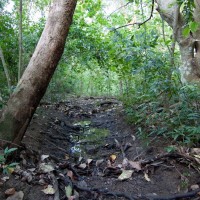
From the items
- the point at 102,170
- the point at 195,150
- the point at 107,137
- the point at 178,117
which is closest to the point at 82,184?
the point at 102,170

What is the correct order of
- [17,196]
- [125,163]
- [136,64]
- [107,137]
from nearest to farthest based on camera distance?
[17,196] < [125,163] < [136,64] < [107,137]

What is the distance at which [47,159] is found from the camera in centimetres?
332

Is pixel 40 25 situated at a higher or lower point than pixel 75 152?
higher

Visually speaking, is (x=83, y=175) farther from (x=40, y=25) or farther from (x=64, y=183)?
(x=40, y=25)

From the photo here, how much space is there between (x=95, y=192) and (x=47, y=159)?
0.92 m

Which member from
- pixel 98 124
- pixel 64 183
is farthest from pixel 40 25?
pixel 64 183

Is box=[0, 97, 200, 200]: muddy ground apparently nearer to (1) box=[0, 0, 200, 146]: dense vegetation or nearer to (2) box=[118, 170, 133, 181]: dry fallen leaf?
(2) box=[118, 170, 133, 181]: dry fallen leaf

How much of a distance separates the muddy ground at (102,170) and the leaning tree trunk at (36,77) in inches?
14.4

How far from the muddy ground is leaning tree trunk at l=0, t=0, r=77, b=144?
365 mm

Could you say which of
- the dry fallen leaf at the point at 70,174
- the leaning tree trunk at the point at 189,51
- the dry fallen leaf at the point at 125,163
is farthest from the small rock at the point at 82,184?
the leaning tree trunk at the point at 189,51

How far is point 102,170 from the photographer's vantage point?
3371 millimetres

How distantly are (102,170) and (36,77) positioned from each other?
4.80 ft

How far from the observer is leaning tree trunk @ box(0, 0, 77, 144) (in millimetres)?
3086

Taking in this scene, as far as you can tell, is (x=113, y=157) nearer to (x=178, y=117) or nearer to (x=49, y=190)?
(x=178, y=117)
